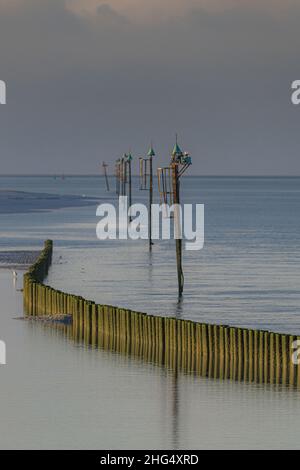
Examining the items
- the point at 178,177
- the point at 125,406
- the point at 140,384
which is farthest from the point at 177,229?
the point at 125,406

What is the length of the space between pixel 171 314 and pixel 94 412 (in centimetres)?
2019

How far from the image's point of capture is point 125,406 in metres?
32.9

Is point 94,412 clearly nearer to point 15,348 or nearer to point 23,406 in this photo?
point 23,406

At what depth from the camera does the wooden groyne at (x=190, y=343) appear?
36.2 meters

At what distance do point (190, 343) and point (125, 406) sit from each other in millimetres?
6354

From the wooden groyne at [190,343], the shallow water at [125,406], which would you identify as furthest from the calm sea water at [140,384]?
the wooden groyne at [190,343]

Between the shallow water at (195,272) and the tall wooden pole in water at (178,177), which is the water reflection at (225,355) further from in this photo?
the tall wooden pole in water at (178,177)

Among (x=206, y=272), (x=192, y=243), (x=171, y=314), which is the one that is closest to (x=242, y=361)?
(x=171, y=314)

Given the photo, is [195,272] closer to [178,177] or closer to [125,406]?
[178,177]

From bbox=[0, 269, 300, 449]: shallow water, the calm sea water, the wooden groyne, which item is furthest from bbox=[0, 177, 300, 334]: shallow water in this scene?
bbox=[0, 269, 300, 449]: shallow water

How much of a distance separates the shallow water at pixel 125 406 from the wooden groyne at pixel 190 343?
2.99ft

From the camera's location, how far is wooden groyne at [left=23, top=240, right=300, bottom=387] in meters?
36.2

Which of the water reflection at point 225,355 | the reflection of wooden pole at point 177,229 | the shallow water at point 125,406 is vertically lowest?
the shallow water at point 125,406

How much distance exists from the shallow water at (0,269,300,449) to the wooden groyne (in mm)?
911
